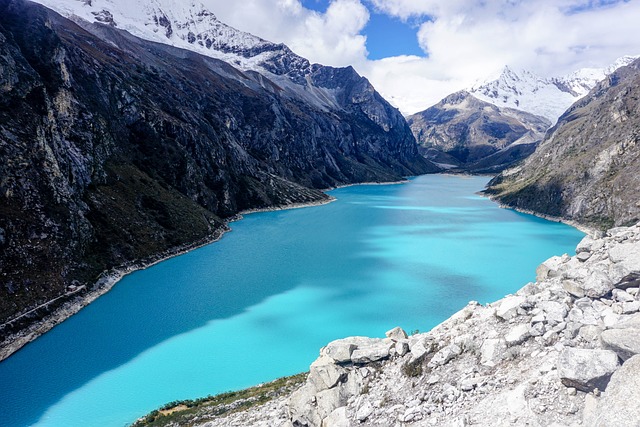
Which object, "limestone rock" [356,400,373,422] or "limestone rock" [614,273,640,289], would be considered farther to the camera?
"limestone rock" [356,400,373,422]

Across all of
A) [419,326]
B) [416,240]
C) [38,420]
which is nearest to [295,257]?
[416,240]

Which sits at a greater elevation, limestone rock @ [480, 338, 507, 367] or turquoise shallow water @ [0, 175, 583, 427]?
limestone rock @ [480, 338, 507, 367]

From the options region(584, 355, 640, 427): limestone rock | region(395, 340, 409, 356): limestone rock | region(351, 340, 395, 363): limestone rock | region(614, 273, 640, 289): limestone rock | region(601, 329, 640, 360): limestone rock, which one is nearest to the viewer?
region(584, 355, 640, 427): limestone rock

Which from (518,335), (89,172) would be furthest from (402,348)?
(89,172)

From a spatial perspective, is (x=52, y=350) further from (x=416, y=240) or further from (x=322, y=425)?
(x=416, y=240)

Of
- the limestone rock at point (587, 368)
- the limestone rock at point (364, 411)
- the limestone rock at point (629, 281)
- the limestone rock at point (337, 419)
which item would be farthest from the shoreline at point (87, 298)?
the limestone rock at point (629, 281)

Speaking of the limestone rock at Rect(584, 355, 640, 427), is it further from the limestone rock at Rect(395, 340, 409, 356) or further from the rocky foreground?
the limestone rock at Rect(395, 340, 409, 356)

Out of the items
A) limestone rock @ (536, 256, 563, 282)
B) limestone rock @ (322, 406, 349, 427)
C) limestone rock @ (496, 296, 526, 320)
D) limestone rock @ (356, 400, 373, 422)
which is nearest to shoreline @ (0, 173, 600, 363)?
limestone rock @ (536, 256, 563, 282)
